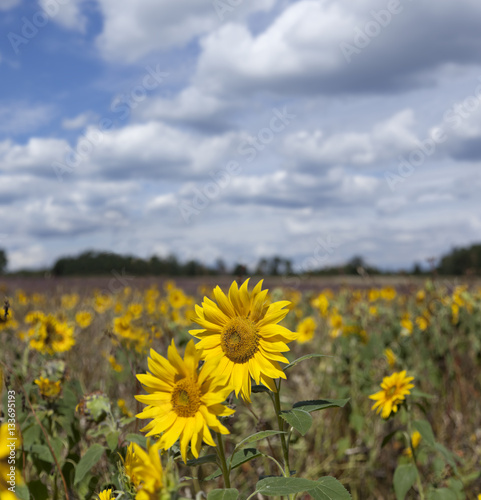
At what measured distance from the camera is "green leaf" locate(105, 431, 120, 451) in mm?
1572

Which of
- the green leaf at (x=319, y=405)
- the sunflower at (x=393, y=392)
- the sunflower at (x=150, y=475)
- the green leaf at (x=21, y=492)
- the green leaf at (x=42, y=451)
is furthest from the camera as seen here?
the sunflower at (x=393, y=392)

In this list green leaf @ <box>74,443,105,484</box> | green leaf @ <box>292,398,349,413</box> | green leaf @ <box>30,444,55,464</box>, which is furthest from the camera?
green leaf @ <box>30,444,55,464</box>

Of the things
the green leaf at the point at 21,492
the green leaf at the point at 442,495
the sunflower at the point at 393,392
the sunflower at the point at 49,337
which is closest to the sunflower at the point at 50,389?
the green leaf at the point at 21,492

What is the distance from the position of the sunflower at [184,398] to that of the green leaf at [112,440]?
21.4 inches

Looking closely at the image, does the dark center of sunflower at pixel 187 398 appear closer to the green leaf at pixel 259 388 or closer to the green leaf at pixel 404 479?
the green leaf at pixel 259 388

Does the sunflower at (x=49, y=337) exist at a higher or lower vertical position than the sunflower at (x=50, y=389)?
higher

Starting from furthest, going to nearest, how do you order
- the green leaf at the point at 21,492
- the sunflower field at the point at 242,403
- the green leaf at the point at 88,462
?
1. the green leaf at the point at 88,462
2. the green leaf at the point at 21,492
3. the sunflower field at the point at 242,403

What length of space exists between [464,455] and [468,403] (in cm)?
92

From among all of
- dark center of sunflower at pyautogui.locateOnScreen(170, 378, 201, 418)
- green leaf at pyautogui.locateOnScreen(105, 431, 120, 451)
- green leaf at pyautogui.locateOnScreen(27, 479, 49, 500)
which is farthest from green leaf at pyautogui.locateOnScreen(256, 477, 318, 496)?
green leaf at pyautogui.locateOnScreen(27, 479, 49, 500)

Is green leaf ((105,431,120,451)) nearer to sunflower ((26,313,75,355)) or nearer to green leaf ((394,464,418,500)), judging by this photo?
green leaf ((394,464,418,500))

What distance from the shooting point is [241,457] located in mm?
1236

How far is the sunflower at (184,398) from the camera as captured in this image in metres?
1.05

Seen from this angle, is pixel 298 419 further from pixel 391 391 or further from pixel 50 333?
pixel 50 333

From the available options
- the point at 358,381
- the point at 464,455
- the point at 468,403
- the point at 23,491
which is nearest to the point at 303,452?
the point at 358,381
